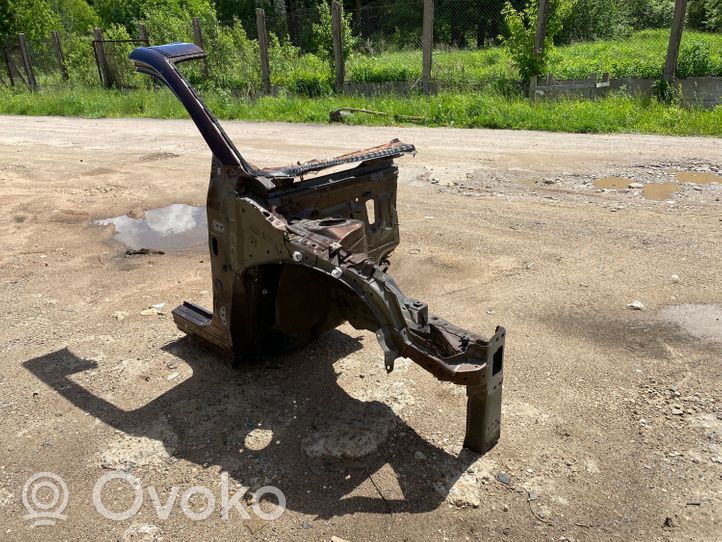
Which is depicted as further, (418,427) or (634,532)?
(418,427)

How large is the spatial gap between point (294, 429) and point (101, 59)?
59.5ft

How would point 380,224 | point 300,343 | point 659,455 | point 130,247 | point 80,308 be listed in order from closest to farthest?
1. point 659,455
2. point 300,343
3. point 380,224
4. point 80,308
5. point 130,247

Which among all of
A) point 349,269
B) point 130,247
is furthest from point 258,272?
point 130,247

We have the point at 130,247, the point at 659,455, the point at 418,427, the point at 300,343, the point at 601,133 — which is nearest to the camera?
the point at 659,455

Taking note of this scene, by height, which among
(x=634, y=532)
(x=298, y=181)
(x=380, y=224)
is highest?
(x=298, y=181)

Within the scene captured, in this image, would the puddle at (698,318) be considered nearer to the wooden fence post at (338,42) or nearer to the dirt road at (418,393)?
the dirt road at (418,393)

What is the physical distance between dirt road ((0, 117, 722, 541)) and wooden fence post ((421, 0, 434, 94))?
7.41m

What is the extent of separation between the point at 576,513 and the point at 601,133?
8.40 metres

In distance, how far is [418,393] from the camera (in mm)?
3488

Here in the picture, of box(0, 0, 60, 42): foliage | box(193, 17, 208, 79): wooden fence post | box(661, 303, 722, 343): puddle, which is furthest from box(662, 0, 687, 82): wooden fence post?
box(0, 0, 60, 42): foliage

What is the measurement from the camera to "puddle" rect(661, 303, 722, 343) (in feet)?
13.1

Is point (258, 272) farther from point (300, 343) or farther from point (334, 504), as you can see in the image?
point (334, 504)

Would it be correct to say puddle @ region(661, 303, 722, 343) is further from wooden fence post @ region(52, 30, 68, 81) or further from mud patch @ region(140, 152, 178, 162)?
wooden fence post @ region(52, 30, 68, 81)

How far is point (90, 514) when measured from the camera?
274 cm
